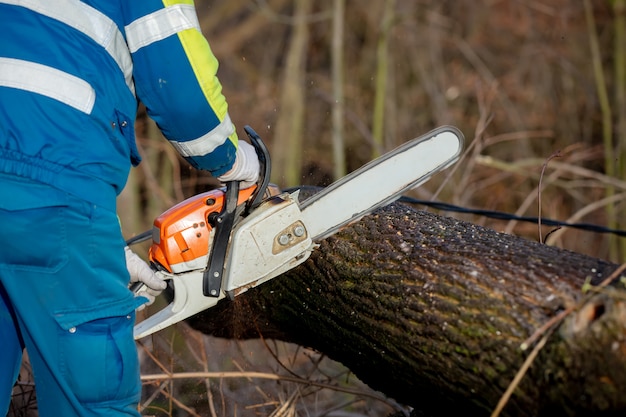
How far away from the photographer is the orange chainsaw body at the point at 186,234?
245 cm

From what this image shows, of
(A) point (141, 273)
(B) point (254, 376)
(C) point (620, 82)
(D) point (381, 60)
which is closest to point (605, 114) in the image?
(C) point (620, 82)

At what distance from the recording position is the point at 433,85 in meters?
8.52

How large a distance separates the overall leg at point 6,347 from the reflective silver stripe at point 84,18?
0.85m

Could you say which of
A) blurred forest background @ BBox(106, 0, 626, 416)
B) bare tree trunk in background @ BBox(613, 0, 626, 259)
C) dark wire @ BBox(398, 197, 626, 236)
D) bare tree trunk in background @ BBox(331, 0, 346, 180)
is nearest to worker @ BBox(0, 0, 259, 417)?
dark wire @ BBox(398, 197, 626, 236)

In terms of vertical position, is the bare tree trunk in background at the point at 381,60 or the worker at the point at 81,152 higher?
the bare tree trunk in background at the point at 381,60

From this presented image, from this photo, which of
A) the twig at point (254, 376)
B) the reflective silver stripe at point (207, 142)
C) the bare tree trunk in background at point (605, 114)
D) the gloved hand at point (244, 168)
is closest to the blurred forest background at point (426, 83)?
the bare tree trunk in background at point (605, 114)

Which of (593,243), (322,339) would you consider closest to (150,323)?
(322,339)

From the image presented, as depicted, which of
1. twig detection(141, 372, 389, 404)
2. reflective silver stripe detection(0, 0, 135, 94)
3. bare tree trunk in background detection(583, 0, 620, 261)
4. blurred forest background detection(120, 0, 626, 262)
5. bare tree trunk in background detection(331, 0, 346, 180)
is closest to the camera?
reflective silver stripe detection(0, 0, 135, 94)

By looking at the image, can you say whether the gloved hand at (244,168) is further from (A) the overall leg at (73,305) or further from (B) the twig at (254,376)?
(B) the twig at (254,376)

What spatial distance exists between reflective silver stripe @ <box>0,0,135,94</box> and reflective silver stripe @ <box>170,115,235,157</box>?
0.33 metres

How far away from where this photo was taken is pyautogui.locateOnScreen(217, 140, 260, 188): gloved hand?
2.44 metres

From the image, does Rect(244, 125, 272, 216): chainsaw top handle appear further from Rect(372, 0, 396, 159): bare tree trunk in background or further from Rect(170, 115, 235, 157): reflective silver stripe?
Rect(372, 0, 396, 159): bare tree trunk in background

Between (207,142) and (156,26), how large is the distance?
15.3 inches

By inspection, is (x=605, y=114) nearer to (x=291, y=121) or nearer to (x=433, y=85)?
(x=433, y=85)
